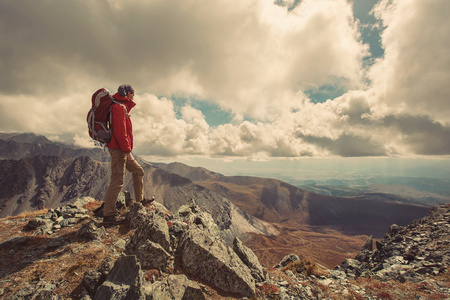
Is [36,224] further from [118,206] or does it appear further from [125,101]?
[125,101]

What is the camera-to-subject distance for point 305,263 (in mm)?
13391

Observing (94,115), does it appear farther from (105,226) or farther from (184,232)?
(184,232)

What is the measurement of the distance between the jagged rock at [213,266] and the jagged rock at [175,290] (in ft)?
4.60

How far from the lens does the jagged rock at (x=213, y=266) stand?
784cm

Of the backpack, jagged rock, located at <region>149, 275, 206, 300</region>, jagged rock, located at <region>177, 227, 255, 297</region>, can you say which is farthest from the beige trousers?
jagged rock, located at <region>149, 275, 206, 300</region>

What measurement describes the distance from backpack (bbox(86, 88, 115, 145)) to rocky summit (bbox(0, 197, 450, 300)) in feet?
13.8

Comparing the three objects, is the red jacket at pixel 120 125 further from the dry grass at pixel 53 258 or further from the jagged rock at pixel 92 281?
the jagged rock at pixel 92 281

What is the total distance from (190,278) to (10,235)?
940 centimetres

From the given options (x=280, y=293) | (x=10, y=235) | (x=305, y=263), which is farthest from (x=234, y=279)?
(x=10, y=235)

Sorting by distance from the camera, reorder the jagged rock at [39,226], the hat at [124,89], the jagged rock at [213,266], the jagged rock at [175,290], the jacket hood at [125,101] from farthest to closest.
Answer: the jagged rock at [39,226]
the hat at [124,89]
the jacket hood at [125,101]
the jagged rock at [213,266]
the jagged rock at [175,290]

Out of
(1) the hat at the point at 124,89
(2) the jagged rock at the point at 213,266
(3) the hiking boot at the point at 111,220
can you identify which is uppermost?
(1) the hat at the point at 124,89

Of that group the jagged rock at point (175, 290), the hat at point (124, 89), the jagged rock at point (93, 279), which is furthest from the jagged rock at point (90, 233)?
the hat at point (124, 89)

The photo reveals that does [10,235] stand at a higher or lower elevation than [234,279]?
higher

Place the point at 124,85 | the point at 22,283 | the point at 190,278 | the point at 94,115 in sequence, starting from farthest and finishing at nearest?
the point at 124,85 < the point at 94,115 < the point at 190,278 < the point at 22,283
